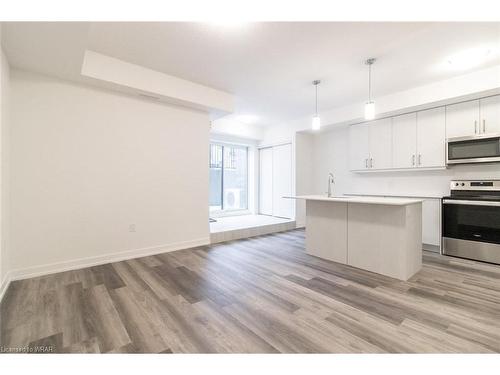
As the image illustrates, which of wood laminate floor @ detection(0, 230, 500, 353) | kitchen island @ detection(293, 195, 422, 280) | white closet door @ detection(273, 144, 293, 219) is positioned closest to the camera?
wood laminate floor @ detection(0, 230, 500, 353)

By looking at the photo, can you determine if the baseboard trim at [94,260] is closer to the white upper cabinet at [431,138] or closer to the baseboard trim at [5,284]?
the baseboard trim at [5,284]

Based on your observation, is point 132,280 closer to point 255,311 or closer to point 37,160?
point 255,311

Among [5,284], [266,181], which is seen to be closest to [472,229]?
[266,181]

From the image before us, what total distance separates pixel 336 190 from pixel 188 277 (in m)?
4.02

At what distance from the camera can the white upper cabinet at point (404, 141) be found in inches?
160

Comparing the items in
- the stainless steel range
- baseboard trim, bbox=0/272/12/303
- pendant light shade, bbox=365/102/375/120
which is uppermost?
pendant light shade, bbox=365/102/375/120

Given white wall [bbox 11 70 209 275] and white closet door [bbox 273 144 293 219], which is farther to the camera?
white closet door [bbox 273 144 293 219]

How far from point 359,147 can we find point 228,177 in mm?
3394

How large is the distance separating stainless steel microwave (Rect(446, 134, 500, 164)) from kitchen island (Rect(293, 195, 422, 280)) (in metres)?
1.23

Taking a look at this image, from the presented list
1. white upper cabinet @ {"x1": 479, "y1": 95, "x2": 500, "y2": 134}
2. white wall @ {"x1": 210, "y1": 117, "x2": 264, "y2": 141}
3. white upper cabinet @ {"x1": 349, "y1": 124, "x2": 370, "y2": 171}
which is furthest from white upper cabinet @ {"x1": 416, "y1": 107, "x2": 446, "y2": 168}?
white wall @ {"x1": 210, "y1": 117, "x2": 264, "y2": 141}

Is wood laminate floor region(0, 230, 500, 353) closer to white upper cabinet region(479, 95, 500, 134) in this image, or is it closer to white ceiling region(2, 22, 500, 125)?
white upper cabinet region(479, 95, 500, 134)

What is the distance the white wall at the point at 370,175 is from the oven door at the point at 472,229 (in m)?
0.55

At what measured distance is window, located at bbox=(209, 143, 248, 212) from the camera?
6355 millimetres

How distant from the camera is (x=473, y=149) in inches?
135
